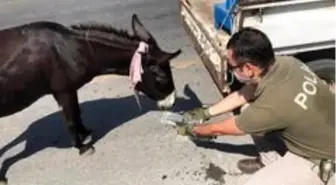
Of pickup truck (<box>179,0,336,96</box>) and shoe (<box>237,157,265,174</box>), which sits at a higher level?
pickup truck (<box>179,0,336,96</box>)

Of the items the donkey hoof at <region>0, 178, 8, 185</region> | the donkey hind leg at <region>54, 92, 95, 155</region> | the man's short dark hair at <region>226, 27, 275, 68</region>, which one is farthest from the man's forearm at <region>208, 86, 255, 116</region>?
the donkey hoof at <region>0, 178, 8, 185</region>

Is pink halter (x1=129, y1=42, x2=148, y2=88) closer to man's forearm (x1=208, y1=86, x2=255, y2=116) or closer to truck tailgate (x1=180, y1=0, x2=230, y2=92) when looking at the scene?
truck tailgate (x1=180, y1=0, x2=230, y2=92)

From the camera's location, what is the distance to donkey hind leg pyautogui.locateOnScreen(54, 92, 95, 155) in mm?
5945

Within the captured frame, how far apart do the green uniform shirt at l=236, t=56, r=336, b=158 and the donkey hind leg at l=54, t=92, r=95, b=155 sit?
2.12m

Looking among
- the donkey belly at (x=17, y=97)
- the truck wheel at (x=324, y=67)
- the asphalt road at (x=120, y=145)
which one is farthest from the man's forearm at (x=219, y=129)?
the donkey belly at (x=17, y=97)

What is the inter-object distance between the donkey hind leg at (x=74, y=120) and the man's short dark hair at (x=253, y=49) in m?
2.25

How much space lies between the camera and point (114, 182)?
5.70 meters

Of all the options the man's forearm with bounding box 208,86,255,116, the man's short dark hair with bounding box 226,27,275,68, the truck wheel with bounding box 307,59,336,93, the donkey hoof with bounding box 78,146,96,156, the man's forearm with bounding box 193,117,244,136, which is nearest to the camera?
the man's short dark hair with bounding box 226,27,275,68

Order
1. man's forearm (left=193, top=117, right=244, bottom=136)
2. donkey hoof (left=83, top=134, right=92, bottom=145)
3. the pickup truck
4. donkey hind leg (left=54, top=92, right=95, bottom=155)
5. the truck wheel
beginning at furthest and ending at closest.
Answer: donkey hoof (left=83, top=134, right=92, bottom=145), donkey hind leg (left=54, top=92, right=95, bottom=155), the truck wheel, the pickup truck, man's forearm (left=193, top=117, right=244, bottom=136)

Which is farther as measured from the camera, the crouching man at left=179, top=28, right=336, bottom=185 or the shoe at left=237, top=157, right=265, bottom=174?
the shoe at left=237, top=157, right=265, bottom=174

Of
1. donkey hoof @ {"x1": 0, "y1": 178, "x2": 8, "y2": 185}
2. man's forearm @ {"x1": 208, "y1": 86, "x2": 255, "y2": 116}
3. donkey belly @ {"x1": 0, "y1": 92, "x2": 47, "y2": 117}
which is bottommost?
donkey hoof @ {"x1": 0, "y1": 178, "x2": 8, "y2": 185}

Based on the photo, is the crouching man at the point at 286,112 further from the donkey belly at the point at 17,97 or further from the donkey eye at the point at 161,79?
the donkey belly at the point at 17,97

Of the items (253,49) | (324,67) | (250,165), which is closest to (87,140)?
(250,165)

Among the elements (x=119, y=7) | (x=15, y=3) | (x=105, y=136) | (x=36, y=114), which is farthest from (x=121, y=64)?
(x=15, y=3)
